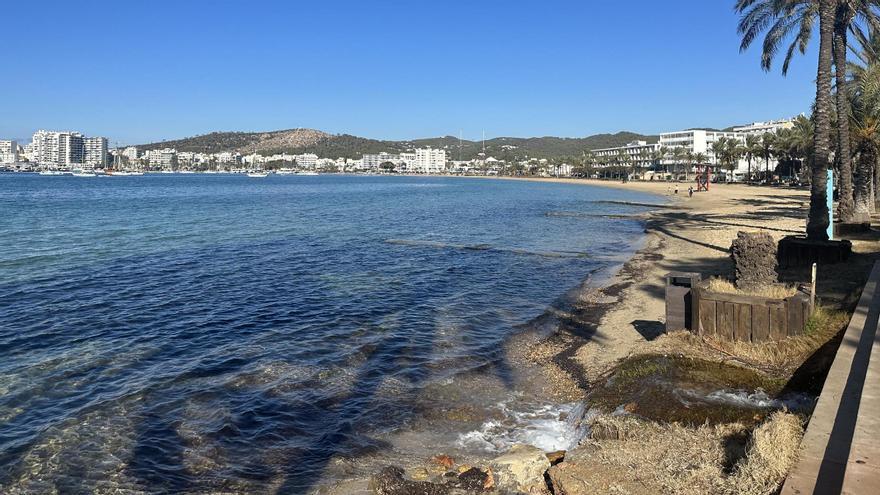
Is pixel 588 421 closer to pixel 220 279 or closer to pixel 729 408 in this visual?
pixel 729 408

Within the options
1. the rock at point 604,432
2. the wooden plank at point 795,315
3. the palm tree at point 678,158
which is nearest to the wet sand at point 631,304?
the wooden plank at point 795,315

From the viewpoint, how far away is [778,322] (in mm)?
10836

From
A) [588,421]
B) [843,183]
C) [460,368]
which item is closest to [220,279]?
[460,368]

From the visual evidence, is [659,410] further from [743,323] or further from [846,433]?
[743,323]

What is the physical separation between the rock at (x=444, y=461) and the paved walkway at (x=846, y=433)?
405cm

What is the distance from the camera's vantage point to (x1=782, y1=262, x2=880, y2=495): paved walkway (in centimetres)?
525

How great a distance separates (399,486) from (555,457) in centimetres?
201

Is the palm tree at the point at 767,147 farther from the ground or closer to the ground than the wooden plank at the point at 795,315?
farther from the ground

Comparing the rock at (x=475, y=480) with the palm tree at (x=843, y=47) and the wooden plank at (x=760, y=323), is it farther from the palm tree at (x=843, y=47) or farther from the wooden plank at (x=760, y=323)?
the palm tree at (x=843, y=47)

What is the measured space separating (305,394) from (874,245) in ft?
68.5

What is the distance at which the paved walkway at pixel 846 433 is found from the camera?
525cm

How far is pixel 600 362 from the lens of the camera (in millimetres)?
12203

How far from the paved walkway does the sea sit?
10.8 feet

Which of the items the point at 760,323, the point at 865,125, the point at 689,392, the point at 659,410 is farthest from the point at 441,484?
the point at 865,125
